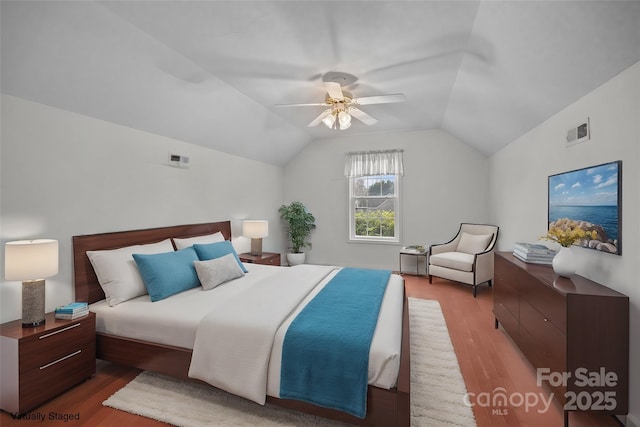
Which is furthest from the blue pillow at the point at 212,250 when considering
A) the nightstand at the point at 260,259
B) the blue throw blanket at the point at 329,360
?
the blue throw blanket at the point at 329,360

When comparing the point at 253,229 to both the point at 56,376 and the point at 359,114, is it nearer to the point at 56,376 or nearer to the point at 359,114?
the point at 359,114

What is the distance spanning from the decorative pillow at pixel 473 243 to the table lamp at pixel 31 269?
16.6ft

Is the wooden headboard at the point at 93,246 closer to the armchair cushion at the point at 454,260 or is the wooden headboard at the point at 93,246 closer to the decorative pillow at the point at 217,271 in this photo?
the decorative pillow at the point at 217,271

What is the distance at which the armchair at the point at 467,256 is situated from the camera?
4.05 meters

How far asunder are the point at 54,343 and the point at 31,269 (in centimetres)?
54

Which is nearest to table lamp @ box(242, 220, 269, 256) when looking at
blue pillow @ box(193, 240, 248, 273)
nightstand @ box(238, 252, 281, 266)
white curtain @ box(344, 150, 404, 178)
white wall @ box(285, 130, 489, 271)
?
nightstand @ box(238, 252, 281, 266)

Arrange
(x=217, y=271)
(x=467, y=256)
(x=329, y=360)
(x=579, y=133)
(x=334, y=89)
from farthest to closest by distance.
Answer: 1. (x=467, y=256)
2. (x=217, y=271)
3. (x=334, y=89)
4. (x=579, y=133)
5. (x=329, y=360)

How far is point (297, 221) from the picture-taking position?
5.61 meters

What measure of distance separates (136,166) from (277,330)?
241cm

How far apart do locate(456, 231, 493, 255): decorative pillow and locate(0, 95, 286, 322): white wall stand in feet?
13.5

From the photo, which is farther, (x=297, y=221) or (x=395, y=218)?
(x=297, y=221)

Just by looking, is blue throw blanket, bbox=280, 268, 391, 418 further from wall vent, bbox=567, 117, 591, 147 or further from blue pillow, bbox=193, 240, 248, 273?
wall vent, bbox=567, 117, 591, 147

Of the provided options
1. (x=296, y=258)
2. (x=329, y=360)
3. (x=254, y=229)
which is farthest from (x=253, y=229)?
(x=329, y=360)

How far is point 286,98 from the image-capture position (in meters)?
3.50
